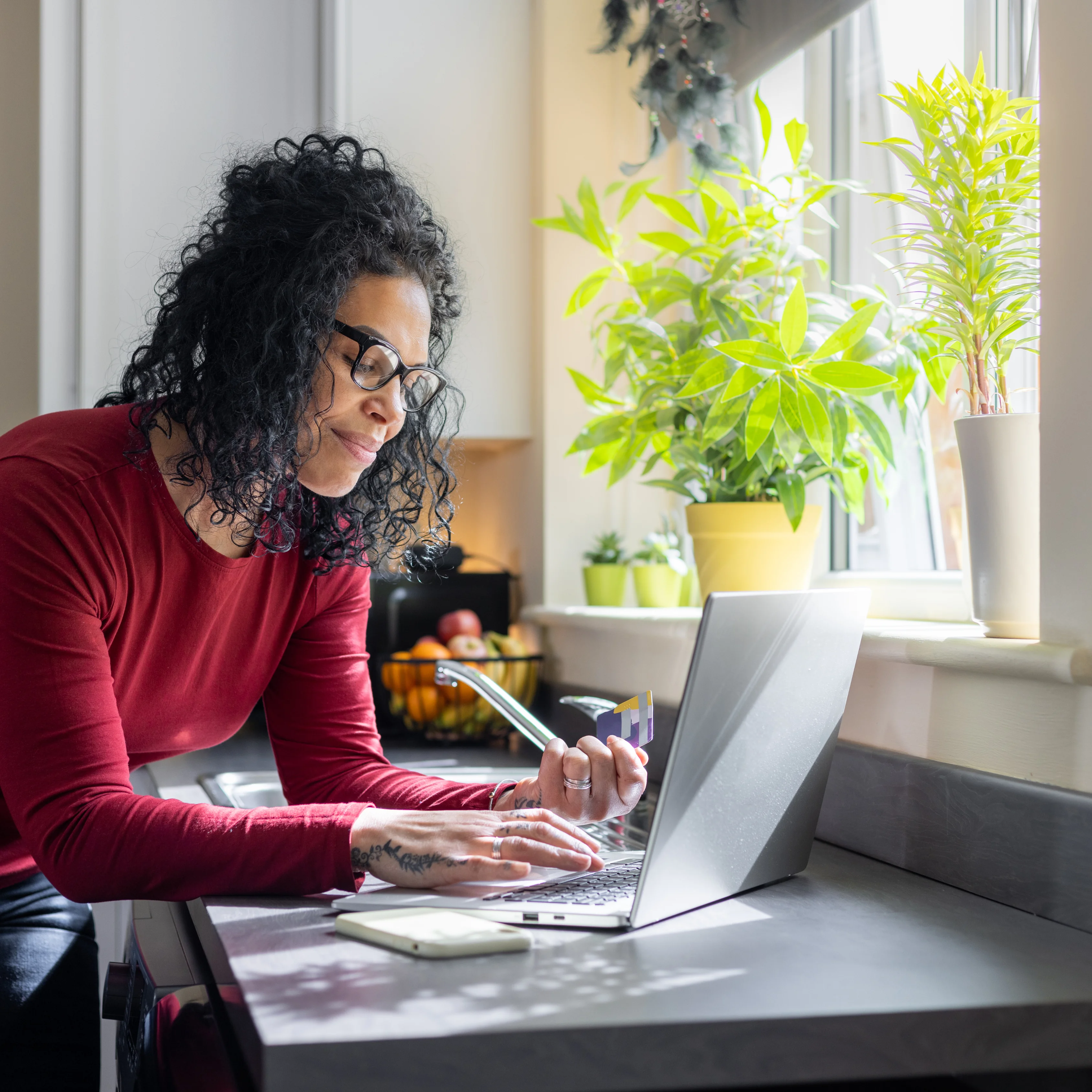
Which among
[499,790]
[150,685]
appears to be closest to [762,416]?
[499,790]

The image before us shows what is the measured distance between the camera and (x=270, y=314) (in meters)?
1.06

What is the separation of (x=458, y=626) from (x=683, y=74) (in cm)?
97

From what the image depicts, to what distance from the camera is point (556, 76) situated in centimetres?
202

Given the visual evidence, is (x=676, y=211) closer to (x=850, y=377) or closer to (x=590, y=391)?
(x=590, y=391)

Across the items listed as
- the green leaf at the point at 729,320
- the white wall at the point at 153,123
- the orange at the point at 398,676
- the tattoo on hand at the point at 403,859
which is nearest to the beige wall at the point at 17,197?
the white wall at the point at 153,123

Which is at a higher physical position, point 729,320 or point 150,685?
point 729,320

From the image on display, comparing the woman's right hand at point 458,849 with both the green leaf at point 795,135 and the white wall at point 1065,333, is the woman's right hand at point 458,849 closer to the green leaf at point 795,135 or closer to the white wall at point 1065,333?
the white wall at point 1065,333

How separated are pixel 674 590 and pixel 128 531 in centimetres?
103

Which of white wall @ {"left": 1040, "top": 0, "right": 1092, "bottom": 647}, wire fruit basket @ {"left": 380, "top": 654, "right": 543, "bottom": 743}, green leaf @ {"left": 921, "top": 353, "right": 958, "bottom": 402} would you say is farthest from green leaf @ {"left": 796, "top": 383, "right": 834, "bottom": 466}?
wire fruit basket @ {"left": 380, "top": 654, "right": 543, "bottom": 743}

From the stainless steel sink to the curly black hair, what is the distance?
1.33 ft

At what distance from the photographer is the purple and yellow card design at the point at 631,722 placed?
99cm

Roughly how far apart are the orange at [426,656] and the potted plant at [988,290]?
40.8 inches

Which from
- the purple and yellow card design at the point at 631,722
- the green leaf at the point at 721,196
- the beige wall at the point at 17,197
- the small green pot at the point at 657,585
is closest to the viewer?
the purple and yellow card design at the point at 631,722

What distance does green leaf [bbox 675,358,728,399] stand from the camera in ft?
4.24
